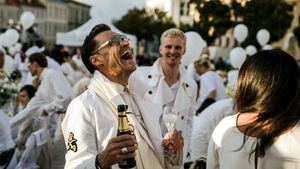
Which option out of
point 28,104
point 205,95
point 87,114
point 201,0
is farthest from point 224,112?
point 201,0

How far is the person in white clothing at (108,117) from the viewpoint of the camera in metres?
2.60

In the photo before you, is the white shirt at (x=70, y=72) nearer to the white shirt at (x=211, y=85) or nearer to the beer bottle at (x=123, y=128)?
the white shirt at (x=211, y=85)

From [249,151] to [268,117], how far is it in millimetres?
173

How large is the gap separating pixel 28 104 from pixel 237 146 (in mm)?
5387

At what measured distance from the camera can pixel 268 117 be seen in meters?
2.50

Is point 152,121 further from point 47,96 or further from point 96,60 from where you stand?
point 47,96

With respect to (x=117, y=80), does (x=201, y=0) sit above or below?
above

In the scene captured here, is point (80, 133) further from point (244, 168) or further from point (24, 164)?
Answer: point (24, 164)

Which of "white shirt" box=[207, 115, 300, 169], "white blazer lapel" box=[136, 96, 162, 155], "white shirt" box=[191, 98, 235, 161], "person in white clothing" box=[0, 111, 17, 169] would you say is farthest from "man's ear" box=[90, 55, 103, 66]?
"person in white clothing" box=[0, 111, 17, 169]

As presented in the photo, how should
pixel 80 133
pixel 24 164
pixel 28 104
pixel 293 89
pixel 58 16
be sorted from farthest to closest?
pixel 58 16 → pixel 28 104 → pixel 24 164 → pixel 80 133 → pixel 293 89

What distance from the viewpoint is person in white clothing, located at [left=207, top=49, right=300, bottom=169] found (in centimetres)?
246

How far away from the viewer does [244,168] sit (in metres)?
2.52

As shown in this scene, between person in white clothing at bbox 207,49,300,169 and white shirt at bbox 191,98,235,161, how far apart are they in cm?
246

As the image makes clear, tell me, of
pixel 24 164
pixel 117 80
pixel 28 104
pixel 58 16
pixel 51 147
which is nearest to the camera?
pixel 117 80
